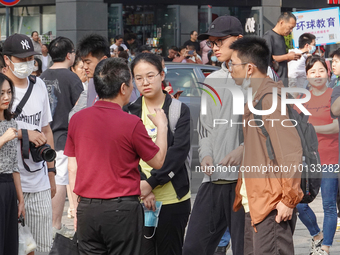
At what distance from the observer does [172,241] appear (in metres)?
4.49

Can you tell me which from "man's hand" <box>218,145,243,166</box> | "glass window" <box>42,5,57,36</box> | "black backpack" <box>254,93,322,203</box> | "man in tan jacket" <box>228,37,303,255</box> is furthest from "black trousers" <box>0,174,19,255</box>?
"glass window" <box>42,5,57,36</box>

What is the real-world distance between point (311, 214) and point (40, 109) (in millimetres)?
2849

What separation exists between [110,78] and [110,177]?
0.64m

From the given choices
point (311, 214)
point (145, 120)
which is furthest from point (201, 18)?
point (145, 120)

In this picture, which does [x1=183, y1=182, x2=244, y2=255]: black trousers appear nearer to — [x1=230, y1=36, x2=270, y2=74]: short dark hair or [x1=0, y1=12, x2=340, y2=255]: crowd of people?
[x1=0, y1=12, x2=340, y2=255]: crowd of people

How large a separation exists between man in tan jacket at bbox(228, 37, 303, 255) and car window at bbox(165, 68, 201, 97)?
648cm

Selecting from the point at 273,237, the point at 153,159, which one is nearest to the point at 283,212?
the point at 273,237

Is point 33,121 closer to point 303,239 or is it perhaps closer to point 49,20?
point 303,239

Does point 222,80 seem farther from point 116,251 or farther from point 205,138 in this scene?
point 116,251

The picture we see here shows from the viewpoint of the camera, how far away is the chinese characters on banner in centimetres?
1251

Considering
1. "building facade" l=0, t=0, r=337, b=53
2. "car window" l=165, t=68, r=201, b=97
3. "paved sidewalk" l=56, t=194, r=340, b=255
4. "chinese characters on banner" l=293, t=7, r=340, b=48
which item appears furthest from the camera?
"building facade" l=0, t=0, r=337, b=53

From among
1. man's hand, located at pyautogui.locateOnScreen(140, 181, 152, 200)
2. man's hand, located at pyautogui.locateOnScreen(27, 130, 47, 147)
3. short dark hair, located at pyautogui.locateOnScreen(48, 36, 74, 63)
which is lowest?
man's hand, located at pyautogui.locateOnScreen(140, 181, 152, 200)

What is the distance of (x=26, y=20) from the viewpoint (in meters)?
20.1

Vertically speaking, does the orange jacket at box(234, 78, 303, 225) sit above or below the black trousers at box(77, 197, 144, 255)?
above
